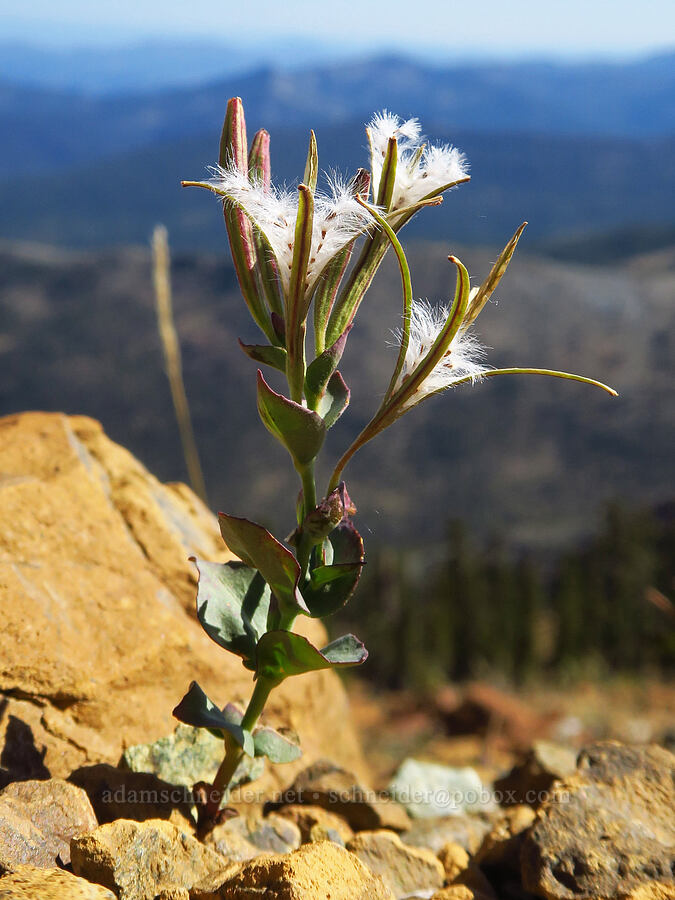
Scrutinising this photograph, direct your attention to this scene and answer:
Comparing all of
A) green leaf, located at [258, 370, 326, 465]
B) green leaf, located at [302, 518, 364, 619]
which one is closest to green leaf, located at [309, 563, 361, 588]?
green leaf, located at [302, 518, 364, 619]

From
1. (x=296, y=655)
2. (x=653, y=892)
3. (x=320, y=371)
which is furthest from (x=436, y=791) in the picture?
(x=320, y=371)

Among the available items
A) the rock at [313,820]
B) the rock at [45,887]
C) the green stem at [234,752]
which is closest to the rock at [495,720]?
the rock at [313,820]

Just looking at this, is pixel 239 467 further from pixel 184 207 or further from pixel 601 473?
pixel 184 207

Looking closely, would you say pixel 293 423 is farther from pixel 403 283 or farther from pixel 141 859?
pixel 141 859

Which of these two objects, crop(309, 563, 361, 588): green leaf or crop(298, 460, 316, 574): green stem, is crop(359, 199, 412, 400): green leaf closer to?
crop(298, 460, 316, 574): green stem

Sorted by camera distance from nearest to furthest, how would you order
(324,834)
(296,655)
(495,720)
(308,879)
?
(308,879) < (296,655) < (324,834) < (495,720)

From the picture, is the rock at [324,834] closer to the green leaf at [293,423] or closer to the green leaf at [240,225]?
the green leaf at [293,423]

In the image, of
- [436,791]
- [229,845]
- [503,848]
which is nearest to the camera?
[229,845]
